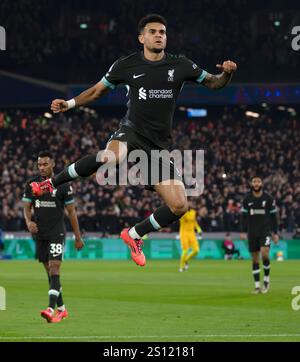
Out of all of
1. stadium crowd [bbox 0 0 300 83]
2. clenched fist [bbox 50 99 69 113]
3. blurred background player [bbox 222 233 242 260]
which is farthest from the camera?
stadium crowd [bbox 0 0 300 83]

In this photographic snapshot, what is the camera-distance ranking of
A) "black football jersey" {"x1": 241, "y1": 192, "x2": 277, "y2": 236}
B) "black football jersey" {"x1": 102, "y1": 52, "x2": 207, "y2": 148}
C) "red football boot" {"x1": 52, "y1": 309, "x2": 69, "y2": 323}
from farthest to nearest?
"black football jersey" {"x1": 241, "y1": 192, "x2": 277, "y2": 236} → "red football boot" {"x1": 52, "y1": 309, "x2": 69, "y2": 323} → "black football jersey" {"x1": 102, "y1": 52, "x2": 207, "y2": 148}

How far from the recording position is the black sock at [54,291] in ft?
51.6

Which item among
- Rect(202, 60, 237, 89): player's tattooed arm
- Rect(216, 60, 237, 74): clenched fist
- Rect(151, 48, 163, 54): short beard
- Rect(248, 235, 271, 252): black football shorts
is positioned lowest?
Rect(248, 235, 271, 252): black football shorts

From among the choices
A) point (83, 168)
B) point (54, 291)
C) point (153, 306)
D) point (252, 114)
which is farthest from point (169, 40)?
point (83, 168)

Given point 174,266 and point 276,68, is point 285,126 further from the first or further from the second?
point 174,266

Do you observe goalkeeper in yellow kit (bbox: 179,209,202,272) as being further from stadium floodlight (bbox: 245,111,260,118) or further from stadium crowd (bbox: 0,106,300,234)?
stadium floodlight (bbox: 245,111,260,118)

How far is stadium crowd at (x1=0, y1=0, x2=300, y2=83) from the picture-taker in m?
51.6

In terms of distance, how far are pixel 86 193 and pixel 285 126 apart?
1430 centimetres

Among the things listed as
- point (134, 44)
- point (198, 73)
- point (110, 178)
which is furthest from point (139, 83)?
point (134, 44)

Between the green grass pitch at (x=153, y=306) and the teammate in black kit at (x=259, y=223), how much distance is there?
Answer: 79cm

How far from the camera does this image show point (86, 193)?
152 ft

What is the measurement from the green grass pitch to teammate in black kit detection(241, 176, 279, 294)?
0.79 meters

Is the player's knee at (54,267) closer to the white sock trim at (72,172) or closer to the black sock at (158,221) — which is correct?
the black sock at (158,221)

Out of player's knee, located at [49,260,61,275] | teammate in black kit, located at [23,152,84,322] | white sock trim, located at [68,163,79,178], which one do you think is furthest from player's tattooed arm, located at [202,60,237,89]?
player's knee, located at [49,260,61,275]
